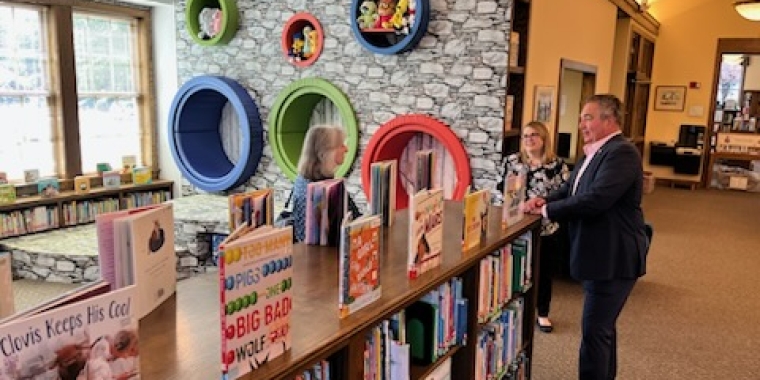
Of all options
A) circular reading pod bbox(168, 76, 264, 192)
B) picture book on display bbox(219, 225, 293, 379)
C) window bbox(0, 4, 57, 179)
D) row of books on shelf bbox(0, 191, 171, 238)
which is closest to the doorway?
circular reading pod bbox(168, 76, 264, 192)

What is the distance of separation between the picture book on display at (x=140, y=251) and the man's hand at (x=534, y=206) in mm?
1985

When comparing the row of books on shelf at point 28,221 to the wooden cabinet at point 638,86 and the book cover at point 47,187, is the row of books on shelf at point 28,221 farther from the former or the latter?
the wooden cabinet at point 638,86

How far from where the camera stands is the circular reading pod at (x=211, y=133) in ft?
19.9

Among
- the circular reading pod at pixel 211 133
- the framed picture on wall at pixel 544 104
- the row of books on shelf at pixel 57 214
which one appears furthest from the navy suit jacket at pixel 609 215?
the row of books on shelf at pixel 57 214

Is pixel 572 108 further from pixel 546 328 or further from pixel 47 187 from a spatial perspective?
pixel 47 187

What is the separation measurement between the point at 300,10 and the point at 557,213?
12.0 ft

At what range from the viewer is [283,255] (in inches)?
58.1

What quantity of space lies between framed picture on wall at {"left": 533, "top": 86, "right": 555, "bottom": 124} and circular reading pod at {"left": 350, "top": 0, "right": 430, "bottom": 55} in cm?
120

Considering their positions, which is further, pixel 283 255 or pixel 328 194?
pixel 328 194

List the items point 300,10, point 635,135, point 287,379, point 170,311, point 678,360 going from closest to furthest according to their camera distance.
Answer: point 287,379 < point 170,311 < point 678,360 < point 300,10 < point 635,135

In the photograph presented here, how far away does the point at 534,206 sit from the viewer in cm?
323

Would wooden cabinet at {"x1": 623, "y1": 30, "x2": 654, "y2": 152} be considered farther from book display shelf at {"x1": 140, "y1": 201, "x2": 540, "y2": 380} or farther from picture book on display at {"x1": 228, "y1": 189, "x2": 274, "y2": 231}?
picture book on display at {"x1": 228, "y1": 189, "x2": 274, "y2": 231}

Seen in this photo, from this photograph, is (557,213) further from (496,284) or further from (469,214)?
(469,214)

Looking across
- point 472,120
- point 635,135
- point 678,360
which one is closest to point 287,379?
point 678,360
